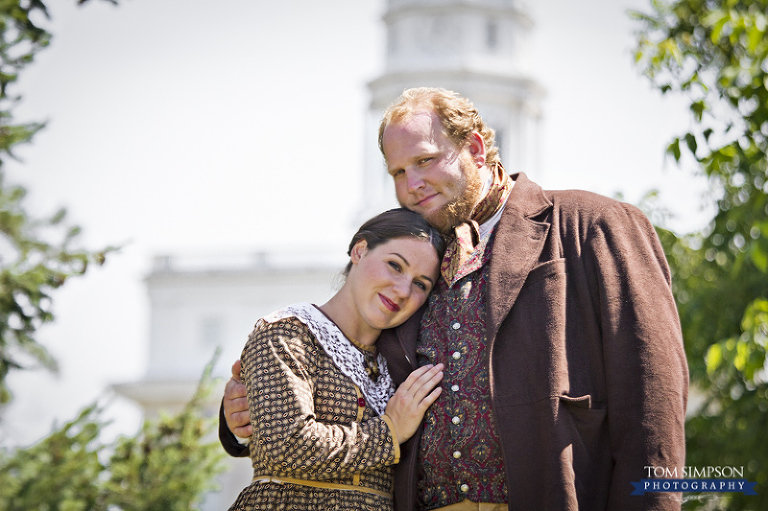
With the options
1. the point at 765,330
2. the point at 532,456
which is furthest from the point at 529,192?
the point at 765,330

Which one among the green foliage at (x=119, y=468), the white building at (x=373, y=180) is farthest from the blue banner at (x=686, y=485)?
the white building at (x=373, y=180)

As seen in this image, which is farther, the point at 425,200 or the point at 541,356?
the point at 425,200

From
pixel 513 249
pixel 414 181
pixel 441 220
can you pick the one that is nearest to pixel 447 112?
pixel 414 181

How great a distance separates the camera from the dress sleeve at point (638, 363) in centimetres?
334

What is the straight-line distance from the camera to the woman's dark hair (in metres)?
3.81

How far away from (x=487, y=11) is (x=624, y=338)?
→ 1614 inches

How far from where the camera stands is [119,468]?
6.97 metres

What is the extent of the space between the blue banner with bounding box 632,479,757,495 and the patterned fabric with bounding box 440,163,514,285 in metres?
0.97

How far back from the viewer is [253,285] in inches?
1480

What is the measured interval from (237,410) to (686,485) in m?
1.67

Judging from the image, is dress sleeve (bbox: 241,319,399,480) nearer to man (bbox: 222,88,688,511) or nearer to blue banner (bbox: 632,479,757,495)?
man (bbox: 222,88,688,511)

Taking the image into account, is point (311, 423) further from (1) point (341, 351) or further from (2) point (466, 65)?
(2) point (466, 65)

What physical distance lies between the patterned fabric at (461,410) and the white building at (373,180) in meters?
29.3

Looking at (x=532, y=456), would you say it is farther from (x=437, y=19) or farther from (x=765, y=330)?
(x=437, y=19)
